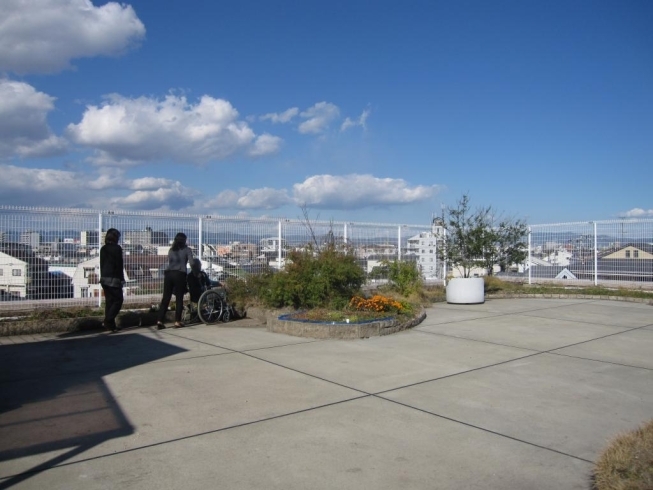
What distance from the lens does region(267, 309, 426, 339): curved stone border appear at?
→ 9.48m

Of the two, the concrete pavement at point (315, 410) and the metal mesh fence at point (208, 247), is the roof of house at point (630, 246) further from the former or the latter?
the concrete pavement at point (315, 410)

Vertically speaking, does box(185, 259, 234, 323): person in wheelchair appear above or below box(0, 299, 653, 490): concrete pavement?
above

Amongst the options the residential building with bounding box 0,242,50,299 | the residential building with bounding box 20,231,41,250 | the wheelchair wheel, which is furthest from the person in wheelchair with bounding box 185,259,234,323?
the residential building with bounding box 20,231,41,250

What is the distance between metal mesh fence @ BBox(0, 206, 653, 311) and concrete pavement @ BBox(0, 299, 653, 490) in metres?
1.93

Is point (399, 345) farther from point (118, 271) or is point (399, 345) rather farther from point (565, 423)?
point (118, 271)

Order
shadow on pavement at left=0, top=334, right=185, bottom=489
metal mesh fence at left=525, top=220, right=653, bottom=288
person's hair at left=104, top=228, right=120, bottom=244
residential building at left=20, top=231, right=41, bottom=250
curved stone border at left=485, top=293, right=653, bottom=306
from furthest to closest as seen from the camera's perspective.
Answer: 1. metal mesh fence at left=525, top=220, right=653, bottom=288
2. curved stone border at left=485, top=293, right=653, bottom=306
3. residential building at left=20, top=231, right=41, bottom=250
4. person's hair at left=104, top=228, right=120, bottom=244
5. shadow on pavement at left=0, top=334, right=185, bottom=489

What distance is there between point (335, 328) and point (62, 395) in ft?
15.0

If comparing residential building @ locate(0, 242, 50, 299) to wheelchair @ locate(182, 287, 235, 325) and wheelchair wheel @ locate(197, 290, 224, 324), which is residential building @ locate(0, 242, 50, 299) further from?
wheelchair wheel @ locate(197, 290, 224, 324)

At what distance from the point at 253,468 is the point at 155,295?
8.82m

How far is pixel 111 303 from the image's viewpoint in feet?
33.2

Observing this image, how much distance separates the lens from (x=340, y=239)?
14.7m

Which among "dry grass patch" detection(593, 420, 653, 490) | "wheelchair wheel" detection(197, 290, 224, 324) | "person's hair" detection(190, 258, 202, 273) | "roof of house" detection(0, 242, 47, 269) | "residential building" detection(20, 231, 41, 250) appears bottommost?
"dry grass patch" detection(593, 420, 653, 490)

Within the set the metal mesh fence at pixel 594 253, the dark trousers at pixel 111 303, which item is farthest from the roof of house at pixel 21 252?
the metal mesh fence at pixel 594 253

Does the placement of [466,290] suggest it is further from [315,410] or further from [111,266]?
[315,410]
